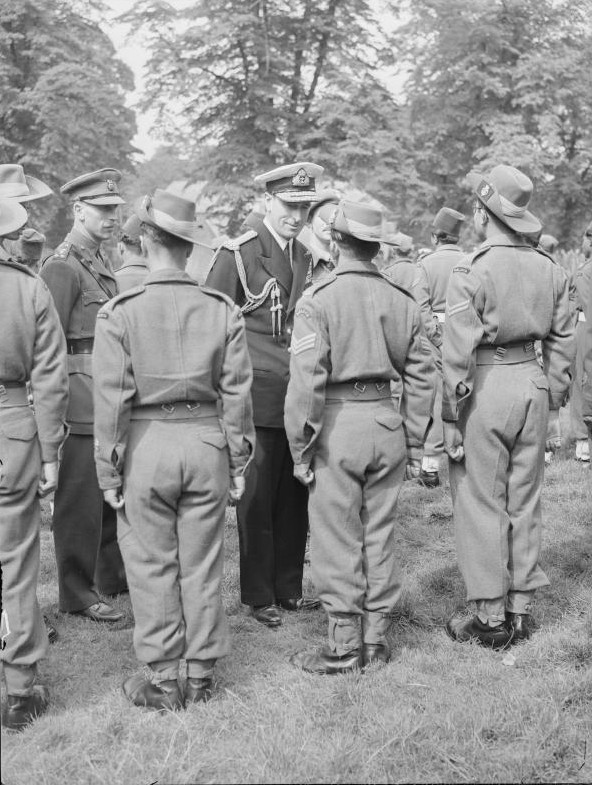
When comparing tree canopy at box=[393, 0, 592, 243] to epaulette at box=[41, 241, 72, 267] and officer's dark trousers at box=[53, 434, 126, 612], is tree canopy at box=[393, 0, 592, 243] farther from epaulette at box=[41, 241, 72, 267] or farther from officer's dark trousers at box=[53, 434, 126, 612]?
officer's dark trousers at box=[53, 434, 126, 612]

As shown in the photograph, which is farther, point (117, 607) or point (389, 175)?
point (389, 175)

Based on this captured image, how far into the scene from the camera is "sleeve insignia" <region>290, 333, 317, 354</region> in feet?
14.7

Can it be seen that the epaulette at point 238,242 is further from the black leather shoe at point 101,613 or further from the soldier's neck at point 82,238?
the black leather shoe at point 101,613

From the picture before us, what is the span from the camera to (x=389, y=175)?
2264 cm

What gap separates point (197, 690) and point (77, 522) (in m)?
1.59

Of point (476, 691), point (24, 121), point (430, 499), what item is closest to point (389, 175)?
point (24, 121)

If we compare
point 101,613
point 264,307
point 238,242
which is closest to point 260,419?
point 264,307

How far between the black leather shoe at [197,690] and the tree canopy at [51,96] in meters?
19.0


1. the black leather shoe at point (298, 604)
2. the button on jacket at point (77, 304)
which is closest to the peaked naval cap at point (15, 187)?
the button on jacket at point (77, 304)

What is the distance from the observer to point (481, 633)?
4.93m

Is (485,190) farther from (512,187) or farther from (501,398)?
(501,398)

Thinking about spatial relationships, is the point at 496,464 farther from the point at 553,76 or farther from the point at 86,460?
the point at 553,76

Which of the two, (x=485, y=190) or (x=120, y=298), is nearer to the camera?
(x=120, y=298)

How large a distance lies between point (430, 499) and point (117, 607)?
11.1ft
